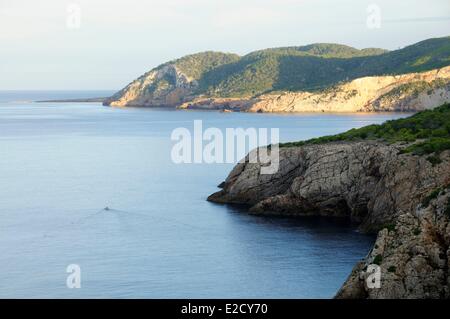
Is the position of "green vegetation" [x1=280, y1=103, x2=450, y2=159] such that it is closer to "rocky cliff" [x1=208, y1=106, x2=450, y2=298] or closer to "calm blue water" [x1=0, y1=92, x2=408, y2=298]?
"rocky cliff" [x1=208, y1=106, x2=450, y2=298]

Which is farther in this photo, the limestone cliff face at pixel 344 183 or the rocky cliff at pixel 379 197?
the limestone cliff face at pixel 344 183

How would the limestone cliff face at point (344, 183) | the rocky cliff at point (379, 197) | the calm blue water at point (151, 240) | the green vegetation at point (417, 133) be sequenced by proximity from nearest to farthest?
the rocky cliff at point (379, 197)
the calm blue water at point (151, 240)
the limestone cliff face at point (344, 183)
the green vegetation at point (417, 133)

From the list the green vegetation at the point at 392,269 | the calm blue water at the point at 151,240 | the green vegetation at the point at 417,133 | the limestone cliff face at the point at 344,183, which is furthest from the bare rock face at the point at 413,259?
the green vegetation at the point at 417,133

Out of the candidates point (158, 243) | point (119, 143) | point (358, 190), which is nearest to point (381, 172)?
point (358, 190)

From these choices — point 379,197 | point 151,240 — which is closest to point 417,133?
point 379,197

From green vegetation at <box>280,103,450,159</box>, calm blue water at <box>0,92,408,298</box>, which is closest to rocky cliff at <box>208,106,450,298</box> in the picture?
green vegetation at <box>280,103,450,159</box>

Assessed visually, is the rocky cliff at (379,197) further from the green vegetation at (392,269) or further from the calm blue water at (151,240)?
the calm blue water at (151,240)

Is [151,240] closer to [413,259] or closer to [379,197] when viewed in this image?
[379,197]

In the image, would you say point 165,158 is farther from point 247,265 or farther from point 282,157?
point 247,265
